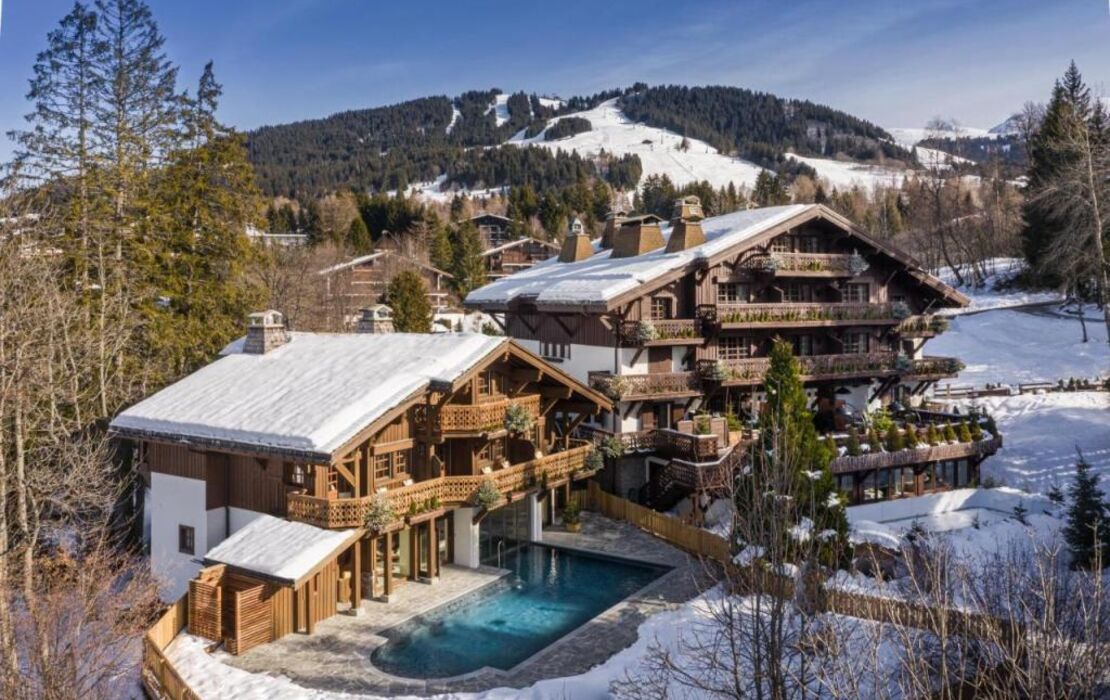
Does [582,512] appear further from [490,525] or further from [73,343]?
[73,343]

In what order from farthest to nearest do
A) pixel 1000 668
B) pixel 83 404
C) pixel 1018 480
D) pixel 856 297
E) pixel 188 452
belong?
pixel 856 297
pixel 1018 480
pixel 83 404
pixel 188 452
pixel 1000 668

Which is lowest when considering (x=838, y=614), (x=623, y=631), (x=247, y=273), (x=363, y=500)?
(x=623, y=631)

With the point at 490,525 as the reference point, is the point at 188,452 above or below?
above

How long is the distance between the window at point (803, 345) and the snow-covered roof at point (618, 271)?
17.3 ft

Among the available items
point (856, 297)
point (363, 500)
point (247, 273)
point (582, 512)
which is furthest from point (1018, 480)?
point (247, 273)

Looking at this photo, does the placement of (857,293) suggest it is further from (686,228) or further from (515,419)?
(515,419)

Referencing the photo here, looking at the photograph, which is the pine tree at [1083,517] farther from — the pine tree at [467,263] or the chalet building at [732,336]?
the pine tree at [467,263]

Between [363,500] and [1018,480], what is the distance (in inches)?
1008

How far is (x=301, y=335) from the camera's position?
26.7 meters

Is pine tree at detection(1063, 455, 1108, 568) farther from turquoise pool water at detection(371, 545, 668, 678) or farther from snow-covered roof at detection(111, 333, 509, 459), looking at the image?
snow-covered roof at detection(111, 333, 509, 459)

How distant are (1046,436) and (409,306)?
32.5m

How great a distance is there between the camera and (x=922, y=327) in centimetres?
3600

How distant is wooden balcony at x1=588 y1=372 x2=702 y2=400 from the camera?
29016 mm

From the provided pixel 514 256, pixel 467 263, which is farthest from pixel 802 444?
pixel 514 256
